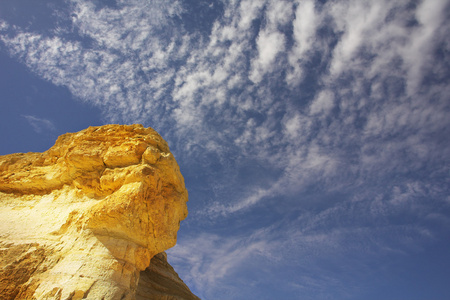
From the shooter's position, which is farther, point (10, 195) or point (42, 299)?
point (10, 195)

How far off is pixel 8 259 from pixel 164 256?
11.2 meters

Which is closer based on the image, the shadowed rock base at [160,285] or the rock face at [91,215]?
the rock face at [91,215]

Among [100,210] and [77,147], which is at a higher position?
[77,147]

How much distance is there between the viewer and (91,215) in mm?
12305

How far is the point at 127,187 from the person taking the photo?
13.0 m

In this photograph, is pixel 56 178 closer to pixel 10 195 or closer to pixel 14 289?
pixel 10 195

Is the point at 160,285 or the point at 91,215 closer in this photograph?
the point at 91,215

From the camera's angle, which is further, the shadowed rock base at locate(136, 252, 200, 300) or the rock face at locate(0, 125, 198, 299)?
the shadowed rock base at locate(136, 252, 200, 300)

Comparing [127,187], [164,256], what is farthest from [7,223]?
[164,256]

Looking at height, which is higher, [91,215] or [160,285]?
[91,215]

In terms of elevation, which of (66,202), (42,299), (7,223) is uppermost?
(66,202)

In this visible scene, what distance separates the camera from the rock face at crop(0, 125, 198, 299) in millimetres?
10672

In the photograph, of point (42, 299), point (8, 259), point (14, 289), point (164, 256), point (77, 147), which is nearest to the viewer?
point (42, 299)

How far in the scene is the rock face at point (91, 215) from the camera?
10672mm
